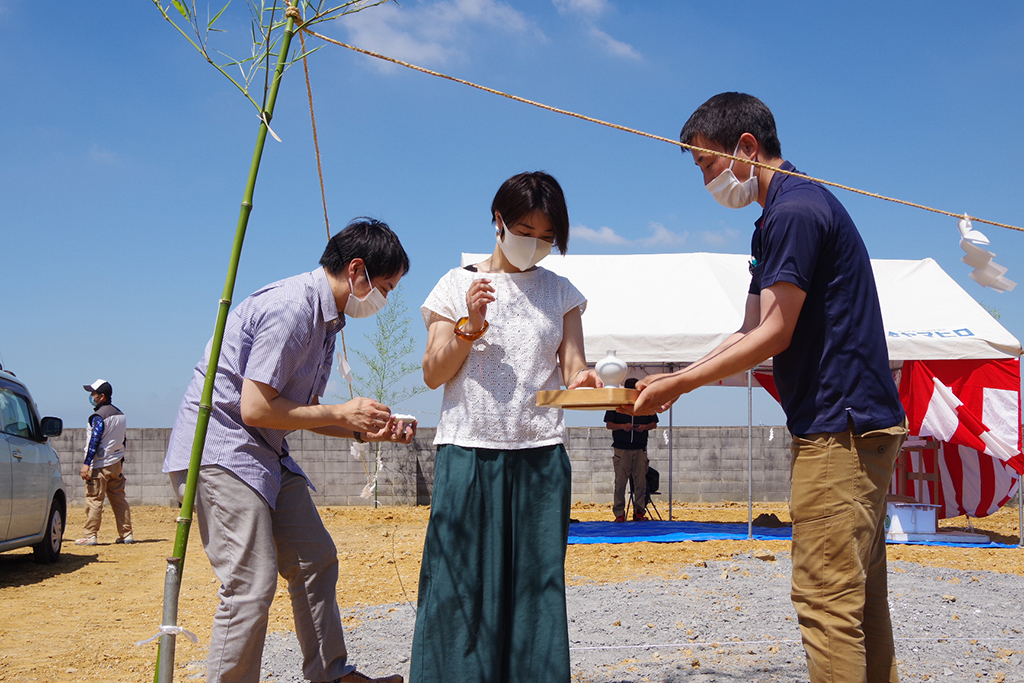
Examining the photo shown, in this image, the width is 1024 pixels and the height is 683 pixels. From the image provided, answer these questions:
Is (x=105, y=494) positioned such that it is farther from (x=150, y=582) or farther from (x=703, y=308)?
(x=703, y=308)

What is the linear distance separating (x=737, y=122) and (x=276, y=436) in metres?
1.59

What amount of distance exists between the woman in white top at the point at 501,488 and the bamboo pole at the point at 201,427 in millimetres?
653

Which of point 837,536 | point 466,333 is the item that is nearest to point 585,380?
point 466,333

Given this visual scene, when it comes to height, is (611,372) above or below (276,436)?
above

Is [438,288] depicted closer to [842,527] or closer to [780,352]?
[780,352]

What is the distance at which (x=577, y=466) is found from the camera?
1216cm

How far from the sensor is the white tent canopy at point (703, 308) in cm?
749

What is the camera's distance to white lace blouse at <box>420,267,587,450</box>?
2186 millimetres

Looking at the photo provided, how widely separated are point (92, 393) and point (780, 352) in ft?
26.7

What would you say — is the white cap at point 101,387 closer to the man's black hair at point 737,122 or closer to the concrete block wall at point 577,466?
the concrete block wall at point 577,466

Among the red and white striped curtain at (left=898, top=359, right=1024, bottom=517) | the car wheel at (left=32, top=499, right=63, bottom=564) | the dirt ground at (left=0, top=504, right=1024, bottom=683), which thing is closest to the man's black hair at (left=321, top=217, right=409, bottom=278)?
the dirt ground at (left=0, top=504, right=1024, bottom=683)

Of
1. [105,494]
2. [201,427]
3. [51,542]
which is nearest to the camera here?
[201,427]

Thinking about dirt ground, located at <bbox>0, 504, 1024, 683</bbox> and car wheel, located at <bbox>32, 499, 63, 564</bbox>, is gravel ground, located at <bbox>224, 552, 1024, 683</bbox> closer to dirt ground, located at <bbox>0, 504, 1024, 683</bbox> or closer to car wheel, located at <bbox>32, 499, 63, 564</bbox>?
dirt ground, located at <bbox>0, 504, 1024, 683</bbox>

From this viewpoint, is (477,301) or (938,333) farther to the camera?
(938,333)
